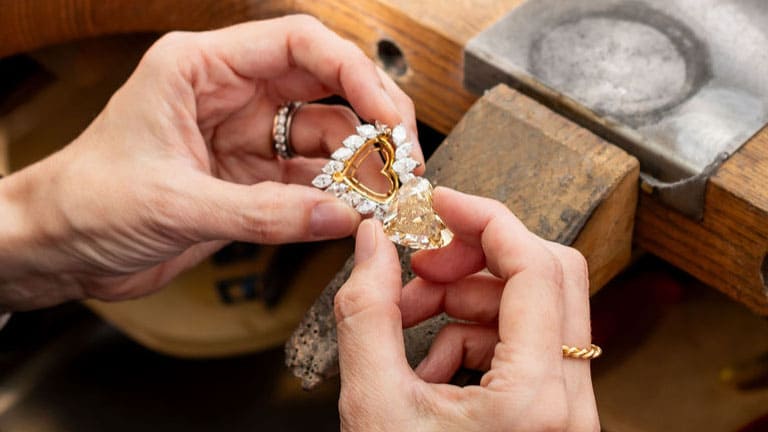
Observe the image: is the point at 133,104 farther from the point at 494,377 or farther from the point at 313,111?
the point at 494,377

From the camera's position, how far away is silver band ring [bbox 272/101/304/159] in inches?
40.4

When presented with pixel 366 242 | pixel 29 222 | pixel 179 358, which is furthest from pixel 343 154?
pixel 179 358

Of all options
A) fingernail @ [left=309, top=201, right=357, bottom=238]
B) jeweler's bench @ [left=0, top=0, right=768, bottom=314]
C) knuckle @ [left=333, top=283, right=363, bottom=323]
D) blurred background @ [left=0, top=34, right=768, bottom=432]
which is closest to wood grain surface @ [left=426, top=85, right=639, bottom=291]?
jeweler's bench @ [left=0, top=0, right=768, bottom=314]

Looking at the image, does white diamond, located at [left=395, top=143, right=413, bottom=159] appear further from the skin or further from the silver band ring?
the silver band ring

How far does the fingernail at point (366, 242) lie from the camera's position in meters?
0.75

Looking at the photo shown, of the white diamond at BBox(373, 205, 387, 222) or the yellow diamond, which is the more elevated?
the yellow diamond

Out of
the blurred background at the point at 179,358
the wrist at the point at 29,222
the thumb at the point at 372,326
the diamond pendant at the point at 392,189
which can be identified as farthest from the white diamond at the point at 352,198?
the blurred background at the point at 179,358

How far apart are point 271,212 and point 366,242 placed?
0.12m

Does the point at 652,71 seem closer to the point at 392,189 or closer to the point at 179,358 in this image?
the point at 392,189

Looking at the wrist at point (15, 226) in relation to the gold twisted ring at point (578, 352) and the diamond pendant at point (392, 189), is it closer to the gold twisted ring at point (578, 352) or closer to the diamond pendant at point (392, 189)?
the diamond pendant at point (392, 189)

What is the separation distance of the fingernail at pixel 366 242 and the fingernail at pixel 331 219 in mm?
56

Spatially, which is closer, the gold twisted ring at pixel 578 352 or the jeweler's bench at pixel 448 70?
the gold twisted ring at pixel 578 352

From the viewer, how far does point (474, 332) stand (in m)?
0.81

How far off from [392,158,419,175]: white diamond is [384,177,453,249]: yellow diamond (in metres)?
0.02
